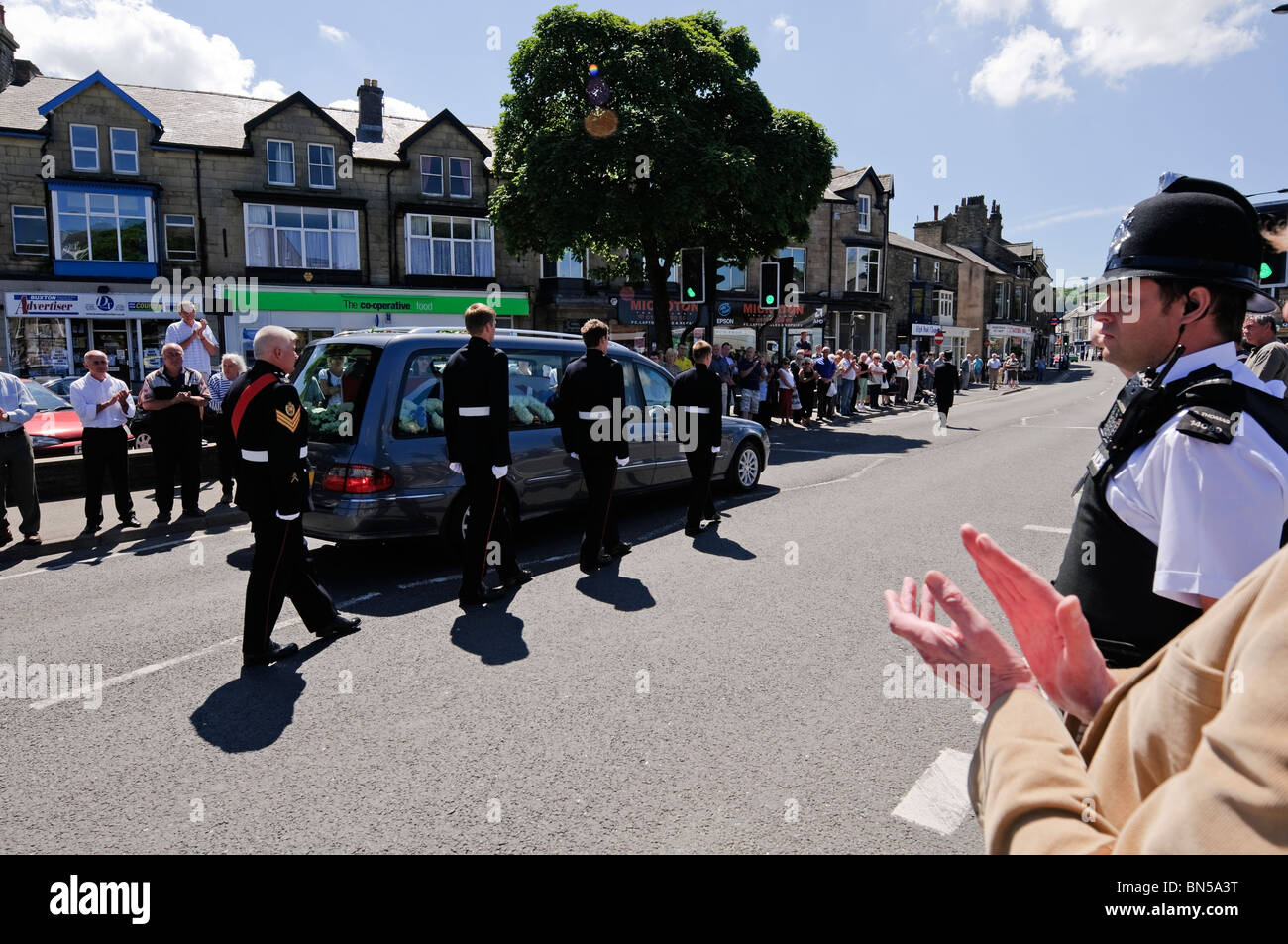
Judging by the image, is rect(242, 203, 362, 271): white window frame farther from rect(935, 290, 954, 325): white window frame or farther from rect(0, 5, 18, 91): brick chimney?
rect(935, 290, 954, 325): white window frame

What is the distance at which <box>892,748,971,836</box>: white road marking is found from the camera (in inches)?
120

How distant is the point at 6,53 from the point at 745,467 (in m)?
33.2

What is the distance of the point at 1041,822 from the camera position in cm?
107

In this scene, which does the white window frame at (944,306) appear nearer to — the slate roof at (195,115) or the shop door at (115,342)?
the slate roof at (195,115)

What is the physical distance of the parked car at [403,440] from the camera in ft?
20.9

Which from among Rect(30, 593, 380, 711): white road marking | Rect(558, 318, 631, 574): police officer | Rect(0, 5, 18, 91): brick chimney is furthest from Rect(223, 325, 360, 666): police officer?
Rect(0, 5, 18, 91): brick chimney

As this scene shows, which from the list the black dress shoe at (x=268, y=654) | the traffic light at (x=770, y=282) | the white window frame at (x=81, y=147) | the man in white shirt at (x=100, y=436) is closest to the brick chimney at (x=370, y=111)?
the white window frame at (x=81, y=147)

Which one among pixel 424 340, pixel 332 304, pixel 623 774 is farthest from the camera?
pixel 332 304

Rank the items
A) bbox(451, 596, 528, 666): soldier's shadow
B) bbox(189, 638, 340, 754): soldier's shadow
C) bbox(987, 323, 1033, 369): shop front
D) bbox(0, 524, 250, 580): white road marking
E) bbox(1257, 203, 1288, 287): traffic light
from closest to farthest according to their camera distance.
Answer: bbox(1257, 203, 1288, 287): traffic light
bbox(189, 638, 340, 754): soldier's shadow
bbox(451, 596, 528, 666): soldier's shadow
bbox(0, 524, 250, 580): white road marking
bbox(987, 323, 1033, 369): shop front

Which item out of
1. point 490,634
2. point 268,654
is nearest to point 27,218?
point 268,654

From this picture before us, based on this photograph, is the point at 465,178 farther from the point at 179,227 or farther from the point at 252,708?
the point at 252,708

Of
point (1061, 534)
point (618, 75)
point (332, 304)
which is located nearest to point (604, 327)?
point (1061, 534)
